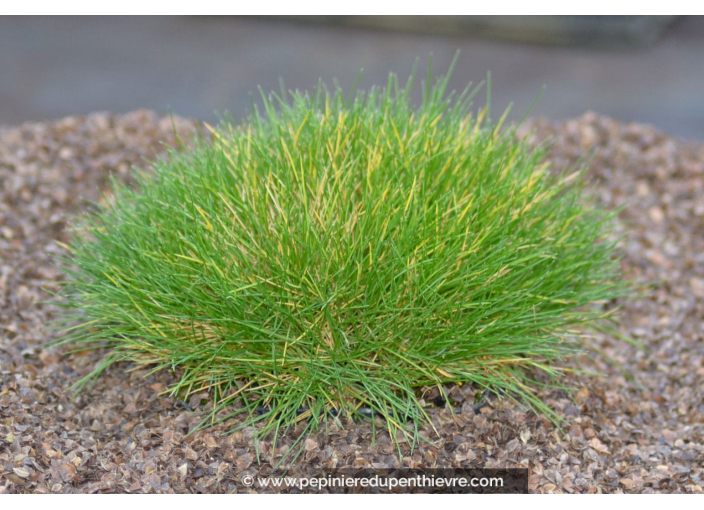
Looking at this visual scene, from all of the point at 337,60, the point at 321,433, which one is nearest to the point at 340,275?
the point at 321,433

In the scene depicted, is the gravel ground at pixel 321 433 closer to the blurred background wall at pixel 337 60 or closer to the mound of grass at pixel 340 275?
the mound of grass at pixel 340 275

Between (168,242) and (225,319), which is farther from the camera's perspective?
(168,242)

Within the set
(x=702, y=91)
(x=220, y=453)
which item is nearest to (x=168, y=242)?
(x=220, y=453)

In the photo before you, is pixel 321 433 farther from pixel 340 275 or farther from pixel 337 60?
pixel 337 60

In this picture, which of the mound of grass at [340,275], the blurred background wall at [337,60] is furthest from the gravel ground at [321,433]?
the blurred background wall at [337,60]

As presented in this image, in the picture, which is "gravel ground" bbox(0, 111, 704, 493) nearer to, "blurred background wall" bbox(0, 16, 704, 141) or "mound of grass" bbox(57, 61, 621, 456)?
"mound of grass" bbox(57, 61, 621, 456)

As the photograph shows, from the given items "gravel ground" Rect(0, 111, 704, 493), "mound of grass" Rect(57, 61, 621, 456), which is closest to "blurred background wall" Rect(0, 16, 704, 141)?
"gravel ground" Rect(0, 111, 704, 493)

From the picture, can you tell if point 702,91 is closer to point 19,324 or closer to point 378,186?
point 378,186
